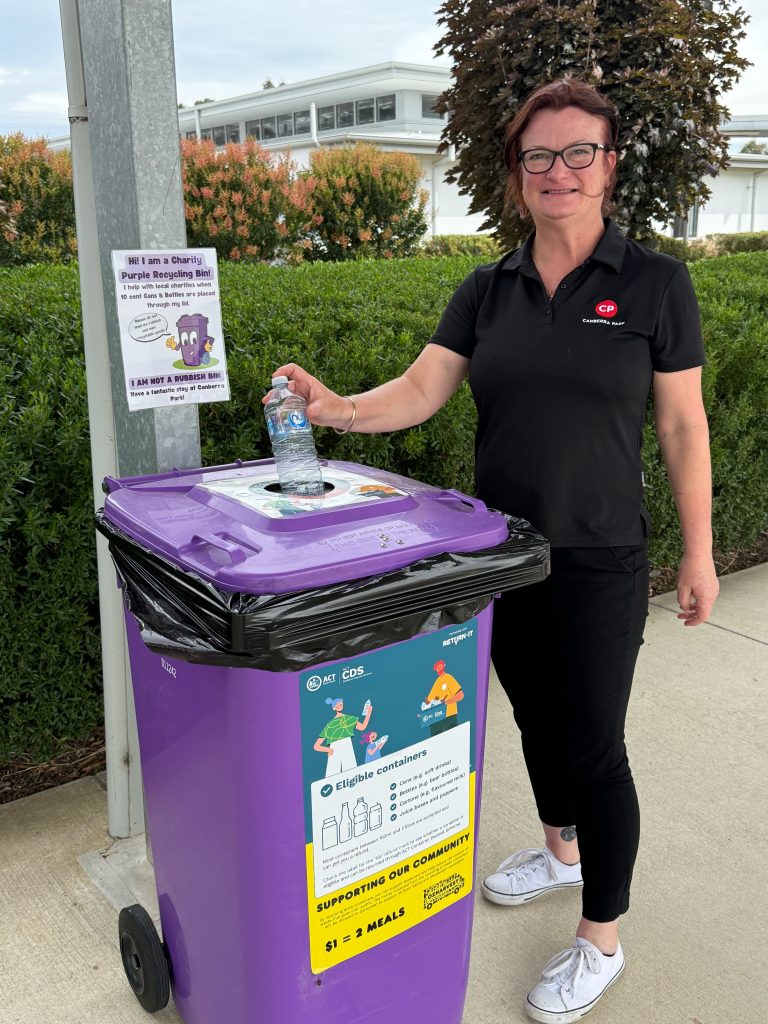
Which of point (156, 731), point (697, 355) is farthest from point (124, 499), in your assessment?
point (697, 355)

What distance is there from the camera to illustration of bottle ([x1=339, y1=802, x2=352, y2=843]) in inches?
66.6

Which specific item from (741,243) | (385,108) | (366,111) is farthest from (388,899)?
(366,111)

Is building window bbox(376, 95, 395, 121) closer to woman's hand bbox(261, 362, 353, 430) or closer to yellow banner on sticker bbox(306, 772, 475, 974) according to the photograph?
woman's hand bbox(261, 362, 353, 430)

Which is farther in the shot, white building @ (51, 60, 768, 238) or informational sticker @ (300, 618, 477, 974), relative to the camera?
white building @ (51, 60, 768, 238)

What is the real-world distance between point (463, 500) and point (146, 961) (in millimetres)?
1286

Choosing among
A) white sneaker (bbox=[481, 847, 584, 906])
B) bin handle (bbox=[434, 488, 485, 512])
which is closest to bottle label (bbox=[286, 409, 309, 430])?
bin handle (bbox=[434, 488, 485, 512])

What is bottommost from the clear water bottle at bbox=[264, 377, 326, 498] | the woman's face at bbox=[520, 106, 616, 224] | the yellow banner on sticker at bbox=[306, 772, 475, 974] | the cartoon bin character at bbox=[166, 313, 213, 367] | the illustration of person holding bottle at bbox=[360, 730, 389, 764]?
the yellow banner on sticker at bbox=[306, 772, 475, 974]

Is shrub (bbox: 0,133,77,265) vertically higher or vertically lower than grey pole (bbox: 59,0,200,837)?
higher

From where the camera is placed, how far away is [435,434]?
3.58 m

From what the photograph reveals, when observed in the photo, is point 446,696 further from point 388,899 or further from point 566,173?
point 566,173

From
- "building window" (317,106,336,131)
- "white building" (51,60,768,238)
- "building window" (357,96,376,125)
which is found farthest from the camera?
"building window" (317,106,336,131)

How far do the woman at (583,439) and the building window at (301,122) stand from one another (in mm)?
35517

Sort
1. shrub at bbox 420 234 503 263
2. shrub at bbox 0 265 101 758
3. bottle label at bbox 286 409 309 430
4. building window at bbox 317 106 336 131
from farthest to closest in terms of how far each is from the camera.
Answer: building window at bbox 317 106 336 131 → shrub at bbox 420 234 503 263 → shrub at bbox 0 265 101 758 → bottle label at bbox 286 409 309 430

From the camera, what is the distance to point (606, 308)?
6.57ft
